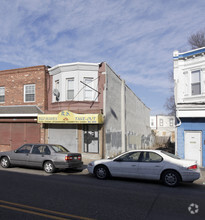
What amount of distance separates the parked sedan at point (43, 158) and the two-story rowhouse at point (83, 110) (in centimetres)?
483

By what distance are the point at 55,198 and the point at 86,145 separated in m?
11.1

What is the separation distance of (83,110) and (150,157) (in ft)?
29.6

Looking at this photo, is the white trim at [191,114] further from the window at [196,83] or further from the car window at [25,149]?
the car window at [25,149]

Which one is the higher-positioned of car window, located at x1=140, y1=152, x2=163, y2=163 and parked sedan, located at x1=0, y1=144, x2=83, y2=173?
car window, located at x1=140, y1=152, x2=163, y2=163

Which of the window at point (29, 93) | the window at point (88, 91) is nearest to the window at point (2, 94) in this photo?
the window at point (29, 93)

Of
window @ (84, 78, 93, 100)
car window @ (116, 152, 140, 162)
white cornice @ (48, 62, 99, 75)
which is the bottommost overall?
car window @ (116, 152, 140, 162)

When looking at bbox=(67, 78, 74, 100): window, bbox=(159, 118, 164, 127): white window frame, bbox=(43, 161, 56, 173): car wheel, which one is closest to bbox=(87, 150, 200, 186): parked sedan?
bbox=(43, 161, 56, 173): car wheel

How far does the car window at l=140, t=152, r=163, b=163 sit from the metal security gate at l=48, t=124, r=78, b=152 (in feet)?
30.0

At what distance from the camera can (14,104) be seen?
21078 mm

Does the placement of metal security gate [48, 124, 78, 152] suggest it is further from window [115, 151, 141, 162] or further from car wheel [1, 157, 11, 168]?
window [115, 151, 141, 162]

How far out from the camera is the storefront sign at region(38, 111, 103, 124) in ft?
54.9

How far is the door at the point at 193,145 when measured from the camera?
15.0 meters

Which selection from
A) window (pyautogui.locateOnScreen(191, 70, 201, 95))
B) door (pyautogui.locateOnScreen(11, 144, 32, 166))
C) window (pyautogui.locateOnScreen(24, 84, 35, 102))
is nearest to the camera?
door (pyautogui.locateOnScreen(11, 144, 32, 166))

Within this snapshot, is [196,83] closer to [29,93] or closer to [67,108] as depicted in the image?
[67,108]
